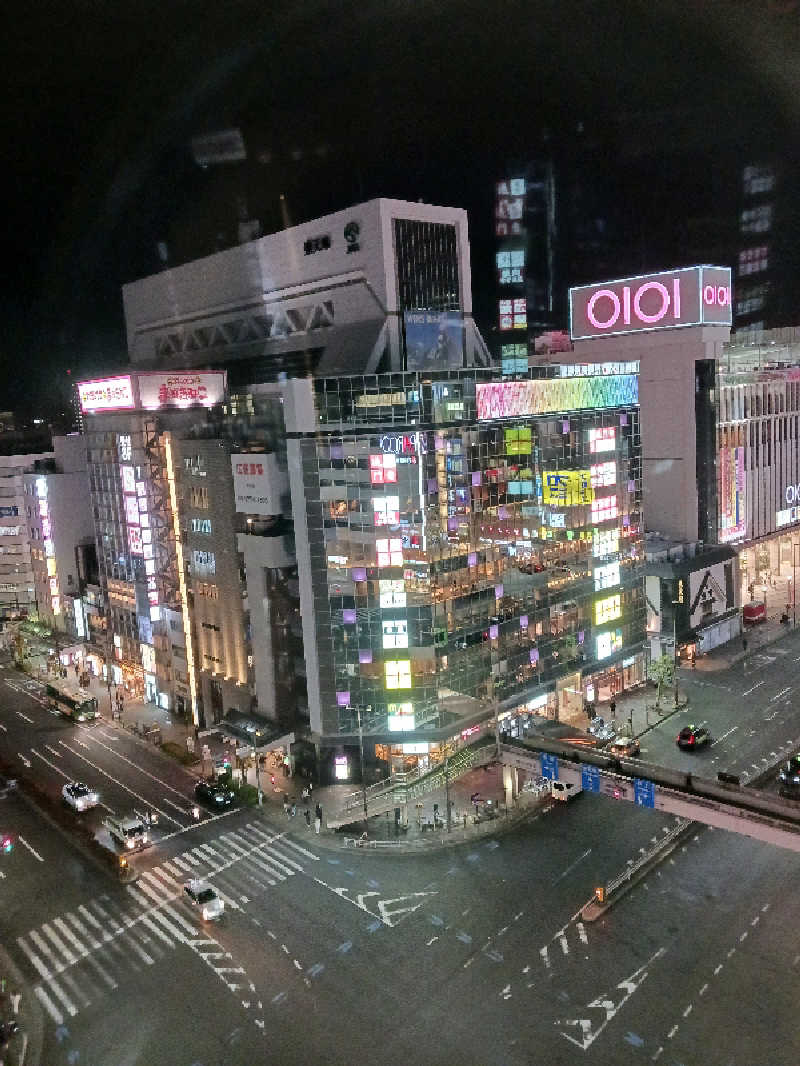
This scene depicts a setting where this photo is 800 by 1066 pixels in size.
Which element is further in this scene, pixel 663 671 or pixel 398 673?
pixel 663 671

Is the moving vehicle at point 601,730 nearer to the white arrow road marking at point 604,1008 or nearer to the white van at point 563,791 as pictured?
the white van at point 563,791

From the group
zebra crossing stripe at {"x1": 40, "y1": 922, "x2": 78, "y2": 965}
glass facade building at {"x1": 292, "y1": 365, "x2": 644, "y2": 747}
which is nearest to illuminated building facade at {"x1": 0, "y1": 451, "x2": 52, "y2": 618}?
glass facade building at {"x1": 292, "y1": 365, "x2": 644, "y2": 747}

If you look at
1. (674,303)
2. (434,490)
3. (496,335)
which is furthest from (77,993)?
(496,335)

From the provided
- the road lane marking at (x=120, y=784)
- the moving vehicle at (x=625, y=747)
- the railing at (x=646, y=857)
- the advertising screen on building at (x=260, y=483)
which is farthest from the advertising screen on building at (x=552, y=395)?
the road lane marking at (x=120, y=784)

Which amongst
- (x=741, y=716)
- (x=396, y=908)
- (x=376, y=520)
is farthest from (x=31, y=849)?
(x=741, y=716)

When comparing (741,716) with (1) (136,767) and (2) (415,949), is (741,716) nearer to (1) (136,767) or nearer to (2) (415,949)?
(2) (415,949)

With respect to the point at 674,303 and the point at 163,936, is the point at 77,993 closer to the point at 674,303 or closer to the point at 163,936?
the point at 163,936
